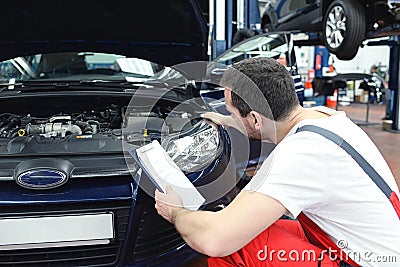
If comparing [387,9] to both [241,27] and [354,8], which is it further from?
[241,27]

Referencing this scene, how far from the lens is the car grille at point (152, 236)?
4.66 feet

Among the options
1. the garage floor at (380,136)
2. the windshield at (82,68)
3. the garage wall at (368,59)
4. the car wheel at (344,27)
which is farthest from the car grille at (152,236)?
the garage wall at (368,59)

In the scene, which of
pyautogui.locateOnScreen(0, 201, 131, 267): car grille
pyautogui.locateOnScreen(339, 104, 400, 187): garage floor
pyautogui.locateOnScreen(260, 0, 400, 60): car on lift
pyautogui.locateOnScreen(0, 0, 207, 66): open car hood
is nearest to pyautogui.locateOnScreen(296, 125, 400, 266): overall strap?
pyautogui.locateOnScreen(0, 201, 131, 267): car grille

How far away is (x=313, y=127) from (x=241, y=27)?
4880 millimetres

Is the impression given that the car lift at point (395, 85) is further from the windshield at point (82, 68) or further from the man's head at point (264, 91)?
the man's head at point (264, 91)

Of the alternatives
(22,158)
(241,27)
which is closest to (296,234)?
(22,158)

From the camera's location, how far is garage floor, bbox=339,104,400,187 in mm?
3823

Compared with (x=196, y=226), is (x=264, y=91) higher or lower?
higher

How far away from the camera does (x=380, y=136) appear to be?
17.4 ft

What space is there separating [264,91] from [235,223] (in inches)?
14.2

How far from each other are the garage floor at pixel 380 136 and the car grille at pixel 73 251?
89.6 inches

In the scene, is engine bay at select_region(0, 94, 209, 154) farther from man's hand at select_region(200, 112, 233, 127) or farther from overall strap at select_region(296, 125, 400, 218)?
overall strap at select_region(296, 125, 400, 218)

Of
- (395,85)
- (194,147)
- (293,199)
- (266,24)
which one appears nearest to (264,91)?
(293,199)

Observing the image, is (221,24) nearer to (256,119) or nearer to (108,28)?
(108,28)
